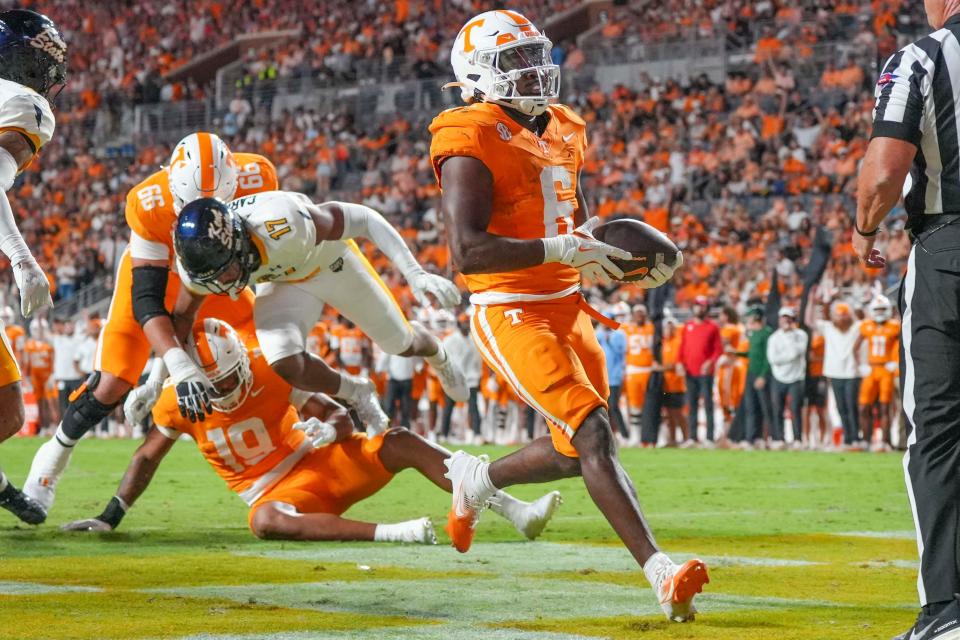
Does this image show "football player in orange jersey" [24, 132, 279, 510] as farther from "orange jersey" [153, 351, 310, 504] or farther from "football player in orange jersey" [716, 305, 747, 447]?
"football player in orange jersey" [716, 305, 747, 447]

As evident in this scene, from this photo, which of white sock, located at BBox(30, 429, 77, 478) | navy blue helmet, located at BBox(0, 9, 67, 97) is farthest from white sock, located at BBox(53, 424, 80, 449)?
navy blue helmet, located at BBox(0, 9, 67, 97)

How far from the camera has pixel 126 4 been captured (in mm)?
34594

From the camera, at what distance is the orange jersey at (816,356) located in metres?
15.7

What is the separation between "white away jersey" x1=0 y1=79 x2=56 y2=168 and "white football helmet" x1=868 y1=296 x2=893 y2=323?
1100cm

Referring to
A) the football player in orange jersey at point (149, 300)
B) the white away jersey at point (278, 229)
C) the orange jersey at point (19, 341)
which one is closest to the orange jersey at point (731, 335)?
the football player in orange jersey at point (149, 300)

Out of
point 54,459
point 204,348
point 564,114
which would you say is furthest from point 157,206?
point 564,114

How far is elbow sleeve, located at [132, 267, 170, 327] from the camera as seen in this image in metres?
6.45

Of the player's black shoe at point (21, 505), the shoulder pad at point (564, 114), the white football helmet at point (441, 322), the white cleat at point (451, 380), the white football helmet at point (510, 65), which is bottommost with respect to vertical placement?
Result: the white football helmet at point (441, 322)

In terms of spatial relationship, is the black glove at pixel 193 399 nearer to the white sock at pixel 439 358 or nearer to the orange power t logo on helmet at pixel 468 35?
the white sock at pixel 439 358

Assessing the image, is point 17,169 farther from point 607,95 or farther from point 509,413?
point 607,95

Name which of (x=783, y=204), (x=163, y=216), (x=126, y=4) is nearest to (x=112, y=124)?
(x=126, y=4)

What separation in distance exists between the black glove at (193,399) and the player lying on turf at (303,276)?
0.43 metres

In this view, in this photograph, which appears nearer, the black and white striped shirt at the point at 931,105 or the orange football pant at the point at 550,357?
the black and white striped shirt at the point at 931,105

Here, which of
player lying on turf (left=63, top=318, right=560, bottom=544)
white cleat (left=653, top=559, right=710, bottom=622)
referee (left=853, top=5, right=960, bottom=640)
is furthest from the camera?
player lying on turf (left=63, top=318, right=560, bottom=544)
